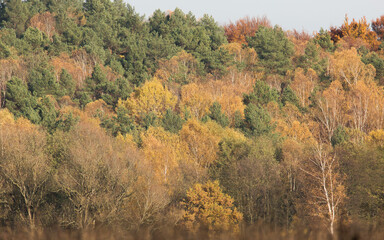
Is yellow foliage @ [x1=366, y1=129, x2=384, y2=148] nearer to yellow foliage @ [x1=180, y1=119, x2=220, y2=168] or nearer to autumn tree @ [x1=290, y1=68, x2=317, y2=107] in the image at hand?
yellow foliage @ [x1=180, y1=119, x2=220, y2=168]

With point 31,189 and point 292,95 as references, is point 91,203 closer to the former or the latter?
point 31,189

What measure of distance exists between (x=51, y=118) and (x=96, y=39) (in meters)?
43.6

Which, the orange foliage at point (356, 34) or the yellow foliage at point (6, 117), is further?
the orange foliage at point (356, 34)

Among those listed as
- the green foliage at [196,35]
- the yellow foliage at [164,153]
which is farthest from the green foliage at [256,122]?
the green foliage at [196,35]

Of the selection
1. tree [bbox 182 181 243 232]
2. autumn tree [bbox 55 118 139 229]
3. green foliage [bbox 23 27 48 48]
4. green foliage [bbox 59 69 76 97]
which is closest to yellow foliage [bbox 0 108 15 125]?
green foliage [bbox 59 69 76 97]

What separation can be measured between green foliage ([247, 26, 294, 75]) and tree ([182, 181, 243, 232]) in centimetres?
5662

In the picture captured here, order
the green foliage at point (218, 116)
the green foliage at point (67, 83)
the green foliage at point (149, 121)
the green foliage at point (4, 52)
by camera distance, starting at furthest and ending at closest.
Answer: the green foliage at point (4, 52)
the green foliage at point (67, 83)
the green foliage at point (218, 116)
the green foliage at point (149, 121)

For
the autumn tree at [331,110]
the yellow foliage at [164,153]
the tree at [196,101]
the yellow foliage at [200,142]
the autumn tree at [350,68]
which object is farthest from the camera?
the autumn tree at [350,68]

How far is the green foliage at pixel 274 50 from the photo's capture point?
94125 millimetres

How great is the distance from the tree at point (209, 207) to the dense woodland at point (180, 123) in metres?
0.15

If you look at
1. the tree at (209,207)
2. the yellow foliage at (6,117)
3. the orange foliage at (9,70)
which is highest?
the orange foliage at (9,70)

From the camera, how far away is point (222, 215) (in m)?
38.3

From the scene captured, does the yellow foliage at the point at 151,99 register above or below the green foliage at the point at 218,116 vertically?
above

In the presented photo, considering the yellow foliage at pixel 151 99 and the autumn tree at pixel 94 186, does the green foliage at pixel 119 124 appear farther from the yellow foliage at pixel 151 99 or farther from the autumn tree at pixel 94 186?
the autumn tree at pixel 94 186
